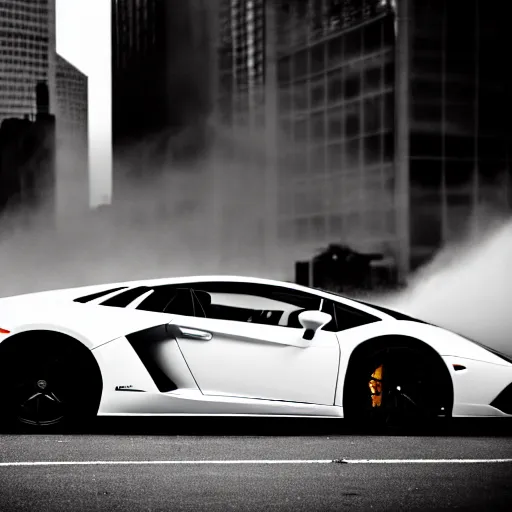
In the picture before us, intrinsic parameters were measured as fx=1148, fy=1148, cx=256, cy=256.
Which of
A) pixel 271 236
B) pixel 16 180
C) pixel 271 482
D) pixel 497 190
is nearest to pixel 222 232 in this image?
pixel 271 236

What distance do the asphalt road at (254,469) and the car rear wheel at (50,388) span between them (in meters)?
0.13

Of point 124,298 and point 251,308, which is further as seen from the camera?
point 251,308

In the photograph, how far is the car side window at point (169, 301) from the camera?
7.99m

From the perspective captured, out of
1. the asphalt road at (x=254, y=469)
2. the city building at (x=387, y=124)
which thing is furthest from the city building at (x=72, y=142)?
the asphalt road at (x=254, y=469)

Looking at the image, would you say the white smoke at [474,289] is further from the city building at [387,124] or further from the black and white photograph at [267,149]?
the city building at [387,124]

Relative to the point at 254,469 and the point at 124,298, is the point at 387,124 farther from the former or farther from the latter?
the point at 254,469

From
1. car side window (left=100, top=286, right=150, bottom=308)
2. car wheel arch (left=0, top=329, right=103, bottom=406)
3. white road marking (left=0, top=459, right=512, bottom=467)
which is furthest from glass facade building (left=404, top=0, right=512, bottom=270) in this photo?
white road marking (left=0, top=459, right=512, bottom=467)

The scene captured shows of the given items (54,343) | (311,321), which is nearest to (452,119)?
(311,321)

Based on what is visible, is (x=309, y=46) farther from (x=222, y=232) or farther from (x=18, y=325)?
(x=18, y=325)

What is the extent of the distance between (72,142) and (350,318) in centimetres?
762

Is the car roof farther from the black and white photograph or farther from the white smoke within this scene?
the white smoke

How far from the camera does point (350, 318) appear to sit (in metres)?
8.05

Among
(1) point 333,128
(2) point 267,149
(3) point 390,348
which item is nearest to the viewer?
(3) point 390,348

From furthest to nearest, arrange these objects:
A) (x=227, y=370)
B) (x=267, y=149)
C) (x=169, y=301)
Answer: (x=267, y=149)
(x=169, y=301)
(x=227, y=370)
